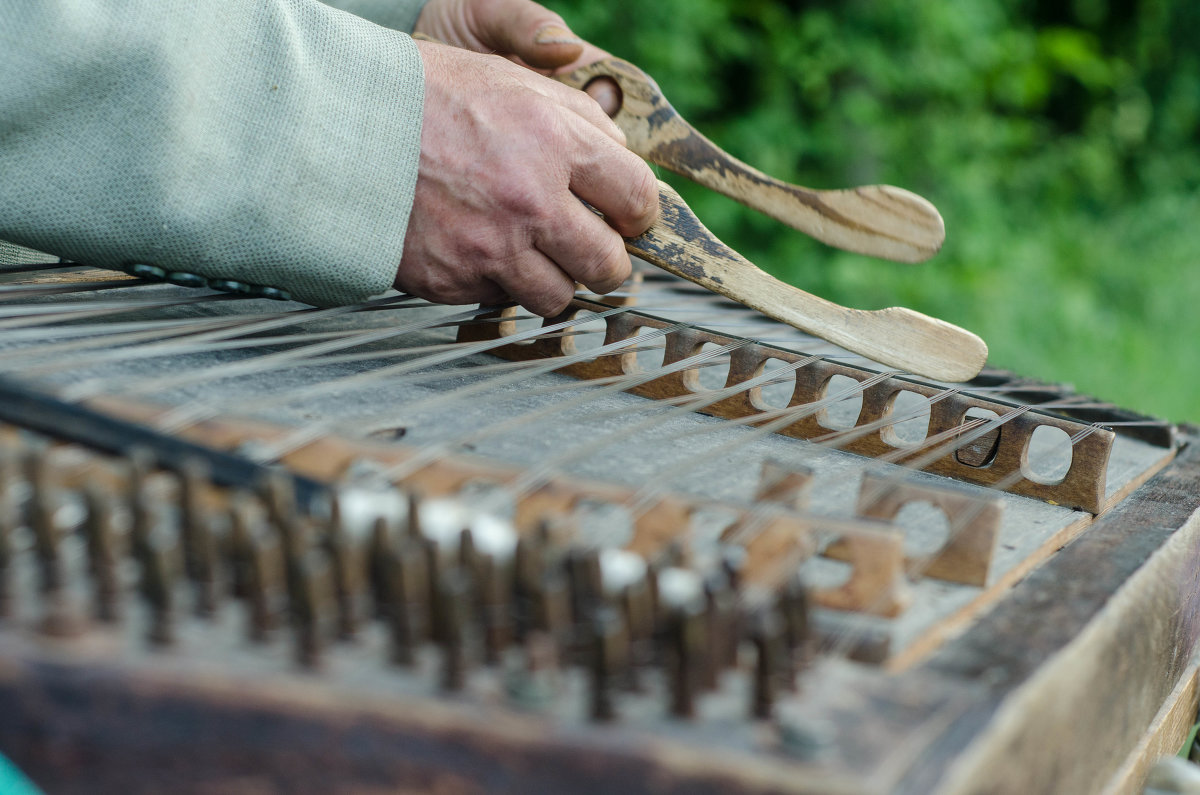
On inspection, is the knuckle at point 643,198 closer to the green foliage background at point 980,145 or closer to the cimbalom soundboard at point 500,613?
the cimbalom soundboard at point 500,613

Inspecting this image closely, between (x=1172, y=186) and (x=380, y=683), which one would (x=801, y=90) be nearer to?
(x=1172, y=186)

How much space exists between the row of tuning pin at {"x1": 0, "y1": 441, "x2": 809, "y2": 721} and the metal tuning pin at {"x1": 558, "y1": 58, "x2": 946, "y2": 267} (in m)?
0.93

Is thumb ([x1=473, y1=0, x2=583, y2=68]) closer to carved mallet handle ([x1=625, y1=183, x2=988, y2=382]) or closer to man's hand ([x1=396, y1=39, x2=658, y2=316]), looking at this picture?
man's hand ([x1=396, y1=39, x2=658, y2=316])

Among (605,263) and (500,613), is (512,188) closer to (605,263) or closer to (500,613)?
(605,263)

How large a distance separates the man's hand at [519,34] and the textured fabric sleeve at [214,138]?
474 millimetres

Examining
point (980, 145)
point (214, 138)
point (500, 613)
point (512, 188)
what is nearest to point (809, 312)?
point (512, 188)

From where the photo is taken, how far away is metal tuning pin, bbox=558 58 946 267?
1.43 m

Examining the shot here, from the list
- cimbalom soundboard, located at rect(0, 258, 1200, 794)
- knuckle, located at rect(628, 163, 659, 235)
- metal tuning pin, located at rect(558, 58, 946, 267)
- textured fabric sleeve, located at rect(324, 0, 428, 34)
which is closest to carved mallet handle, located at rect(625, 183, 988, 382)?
knuckle, located at rect(628, 163, 659, 235)

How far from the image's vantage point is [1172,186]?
7.89 m

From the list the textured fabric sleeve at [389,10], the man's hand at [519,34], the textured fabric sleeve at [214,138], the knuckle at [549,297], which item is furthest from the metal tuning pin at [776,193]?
the textured fabric sleeve at [389,10]

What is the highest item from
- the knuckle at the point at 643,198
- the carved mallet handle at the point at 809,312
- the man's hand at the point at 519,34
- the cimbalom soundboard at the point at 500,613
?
the man's hand at the point at 519,34

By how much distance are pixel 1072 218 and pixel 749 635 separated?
302 inches

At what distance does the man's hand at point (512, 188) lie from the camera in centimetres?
128

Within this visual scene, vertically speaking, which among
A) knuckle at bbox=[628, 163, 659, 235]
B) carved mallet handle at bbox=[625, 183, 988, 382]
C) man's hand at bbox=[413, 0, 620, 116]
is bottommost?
carved mallet handle at bbox=[625, 183, 988, 382]
